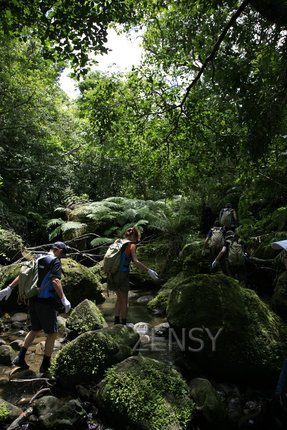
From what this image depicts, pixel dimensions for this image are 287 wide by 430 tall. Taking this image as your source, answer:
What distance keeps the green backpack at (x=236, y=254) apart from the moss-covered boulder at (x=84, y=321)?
303 centimetres

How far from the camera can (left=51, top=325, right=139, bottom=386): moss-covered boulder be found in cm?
343

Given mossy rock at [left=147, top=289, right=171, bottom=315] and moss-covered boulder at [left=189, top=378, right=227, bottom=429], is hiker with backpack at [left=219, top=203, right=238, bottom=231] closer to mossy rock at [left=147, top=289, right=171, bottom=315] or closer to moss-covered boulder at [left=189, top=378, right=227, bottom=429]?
mossy rock at [left=147, top=289, right=171, bottom=315]

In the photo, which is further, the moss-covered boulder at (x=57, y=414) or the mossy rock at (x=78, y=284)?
the mossy rock at (x=78, y=284)

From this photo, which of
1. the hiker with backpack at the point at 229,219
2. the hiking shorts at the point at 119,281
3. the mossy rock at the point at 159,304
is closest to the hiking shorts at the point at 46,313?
the hiking shorts at the point at 119,281

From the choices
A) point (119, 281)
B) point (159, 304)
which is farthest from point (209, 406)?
point (159, 304)

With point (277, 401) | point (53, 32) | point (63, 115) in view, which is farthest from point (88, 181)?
point (277, 401)

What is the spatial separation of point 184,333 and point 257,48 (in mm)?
4513

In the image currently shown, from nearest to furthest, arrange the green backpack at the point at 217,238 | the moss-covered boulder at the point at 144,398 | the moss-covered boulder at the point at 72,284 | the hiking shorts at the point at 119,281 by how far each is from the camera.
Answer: the moss-covered boulder at the point at 144,398
the hiking shorts at the point at 119,281
the moss-covered boulder at the point at 72,284
the green backpack at the point at 217,238

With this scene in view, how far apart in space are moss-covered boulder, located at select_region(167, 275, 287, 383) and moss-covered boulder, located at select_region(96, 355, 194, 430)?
2.08 ft

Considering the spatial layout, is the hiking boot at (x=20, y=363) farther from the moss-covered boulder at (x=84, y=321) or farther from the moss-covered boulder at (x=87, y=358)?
the moss-covered boulder at (x=84, y=321)

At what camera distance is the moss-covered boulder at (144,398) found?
8.79ft

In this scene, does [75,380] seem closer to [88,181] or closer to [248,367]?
[248,367]

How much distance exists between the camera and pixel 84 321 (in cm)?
474

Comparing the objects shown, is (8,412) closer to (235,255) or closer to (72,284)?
(72,284)
